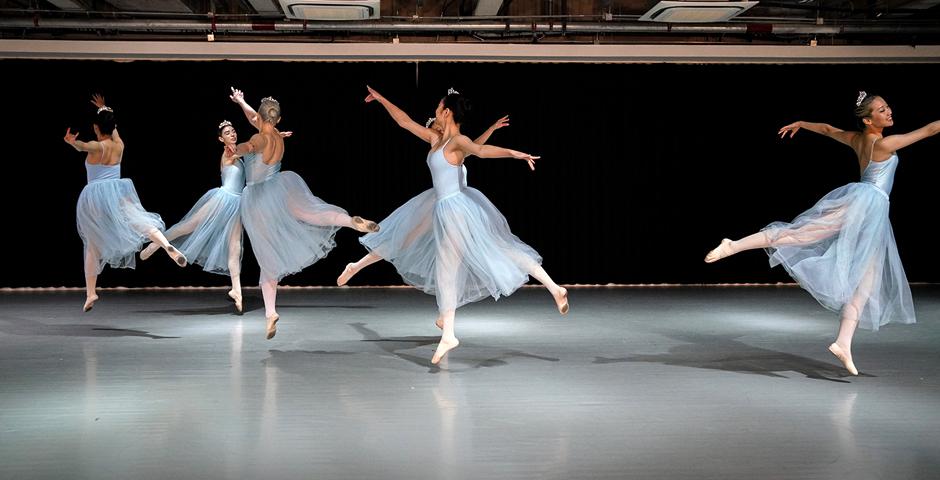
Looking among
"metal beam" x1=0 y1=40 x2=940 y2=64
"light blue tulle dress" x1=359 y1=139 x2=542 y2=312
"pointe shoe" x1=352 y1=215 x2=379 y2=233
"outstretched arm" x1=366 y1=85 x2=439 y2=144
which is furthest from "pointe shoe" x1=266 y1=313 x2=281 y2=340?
"metal beam" x1=0 y1=40 x2=940 y2=64

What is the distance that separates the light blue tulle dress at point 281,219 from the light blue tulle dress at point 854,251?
253 centimetres

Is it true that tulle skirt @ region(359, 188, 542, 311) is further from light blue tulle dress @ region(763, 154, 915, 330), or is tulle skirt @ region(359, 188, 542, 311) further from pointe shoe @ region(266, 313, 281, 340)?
light blue tulle dress @ region(763, 154, 915, 330)

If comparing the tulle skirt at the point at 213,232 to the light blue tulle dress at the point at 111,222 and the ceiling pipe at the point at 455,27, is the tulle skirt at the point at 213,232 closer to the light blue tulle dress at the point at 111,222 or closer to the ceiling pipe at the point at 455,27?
the light blue tulle dress at the point at 111,222

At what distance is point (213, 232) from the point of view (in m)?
6.95

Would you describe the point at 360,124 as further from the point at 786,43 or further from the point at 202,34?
the point at 786,43

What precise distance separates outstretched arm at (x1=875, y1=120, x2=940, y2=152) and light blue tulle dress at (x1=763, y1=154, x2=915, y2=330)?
3.6 inches

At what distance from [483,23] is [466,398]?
5.33 m

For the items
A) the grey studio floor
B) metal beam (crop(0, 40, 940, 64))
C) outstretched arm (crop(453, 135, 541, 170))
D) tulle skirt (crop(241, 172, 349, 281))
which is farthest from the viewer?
metal beam (crop(0, 40, 940, 64))

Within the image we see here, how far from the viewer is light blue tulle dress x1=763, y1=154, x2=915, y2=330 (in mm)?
4434

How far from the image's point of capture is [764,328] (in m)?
6.12

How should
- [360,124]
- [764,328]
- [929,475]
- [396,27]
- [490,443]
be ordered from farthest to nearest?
[360,124] → [396,27] → [764,328] → [490,443] → [929,475]

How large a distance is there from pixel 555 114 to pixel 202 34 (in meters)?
3.54

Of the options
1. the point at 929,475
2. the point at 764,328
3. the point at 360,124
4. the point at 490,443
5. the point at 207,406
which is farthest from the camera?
the point at 360,124

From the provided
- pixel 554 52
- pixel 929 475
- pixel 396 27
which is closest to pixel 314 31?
pixel 396 27
